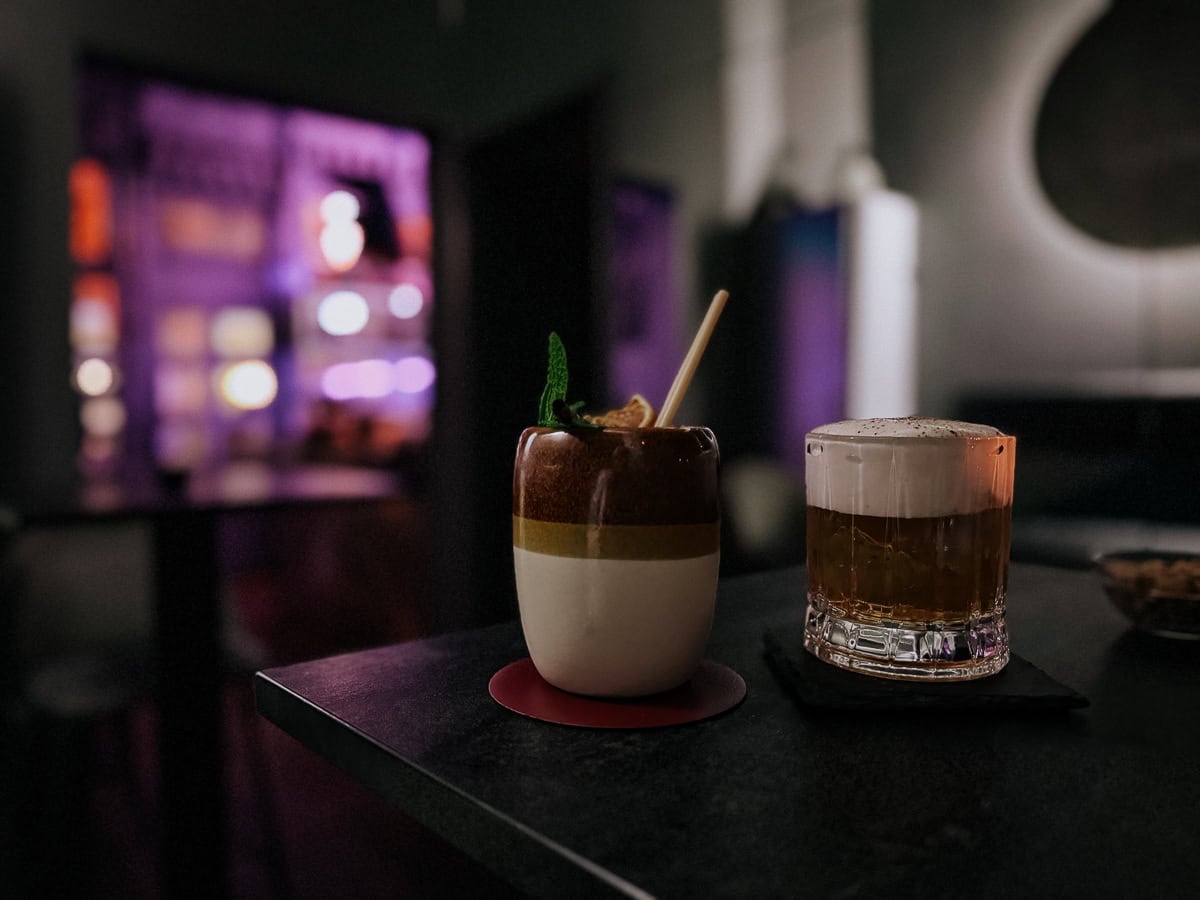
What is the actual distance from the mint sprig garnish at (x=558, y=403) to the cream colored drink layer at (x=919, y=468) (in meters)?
0.19

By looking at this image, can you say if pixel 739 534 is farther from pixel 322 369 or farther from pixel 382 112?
pixel 322 369

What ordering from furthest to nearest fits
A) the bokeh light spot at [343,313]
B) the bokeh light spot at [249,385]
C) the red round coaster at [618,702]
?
1. the bokeh light spot at [343,313]
2. the bokeh light spot at [249,385]
3. the red round coaster at [618,702]

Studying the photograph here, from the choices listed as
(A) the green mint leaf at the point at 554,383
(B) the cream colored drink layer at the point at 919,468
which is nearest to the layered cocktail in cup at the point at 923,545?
(B) the cream colored drink layer at the point at 919,468

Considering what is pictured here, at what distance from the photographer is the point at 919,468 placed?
62 cm

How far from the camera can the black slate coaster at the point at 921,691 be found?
1.90 feet

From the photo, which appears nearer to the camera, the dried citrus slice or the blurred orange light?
the dried citrus slice

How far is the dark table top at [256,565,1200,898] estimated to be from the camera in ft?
1.29

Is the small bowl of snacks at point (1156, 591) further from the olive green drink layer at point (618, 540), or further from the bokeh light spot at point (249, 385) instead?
the bokeh light spot at point (249, 385)

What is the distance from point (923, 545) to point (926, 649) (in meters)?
0.08

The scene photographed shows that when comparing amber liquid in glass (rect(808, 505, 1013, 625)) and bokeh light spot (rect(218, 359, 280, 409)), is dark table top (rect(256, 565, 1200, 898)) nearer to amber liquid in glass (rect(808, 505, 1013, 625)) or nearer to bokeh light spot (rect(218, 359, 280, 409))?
amber liquid in glass (rect(808, 505, 1013, 625))

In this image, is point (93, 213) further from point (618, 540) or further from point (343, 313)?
point (618, 540)

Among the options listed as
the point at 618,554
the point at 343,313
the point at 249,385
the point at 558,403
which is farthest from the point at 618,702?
the point at 343,313

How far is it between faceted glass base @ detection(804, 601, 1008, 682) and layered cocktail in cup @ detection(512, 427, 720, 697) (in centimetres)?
13

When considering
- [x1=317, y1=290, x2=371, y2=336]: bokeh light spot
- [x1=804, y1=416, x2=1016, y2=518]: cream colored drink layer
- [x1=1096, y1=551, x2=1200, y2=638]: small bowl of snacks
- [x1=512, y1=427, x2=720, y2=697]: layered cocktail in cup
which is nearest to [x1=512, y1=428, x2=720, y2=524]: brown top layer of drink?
[x1=512, y1=427, x2=720, y2=697]: layered cocktail in cup
